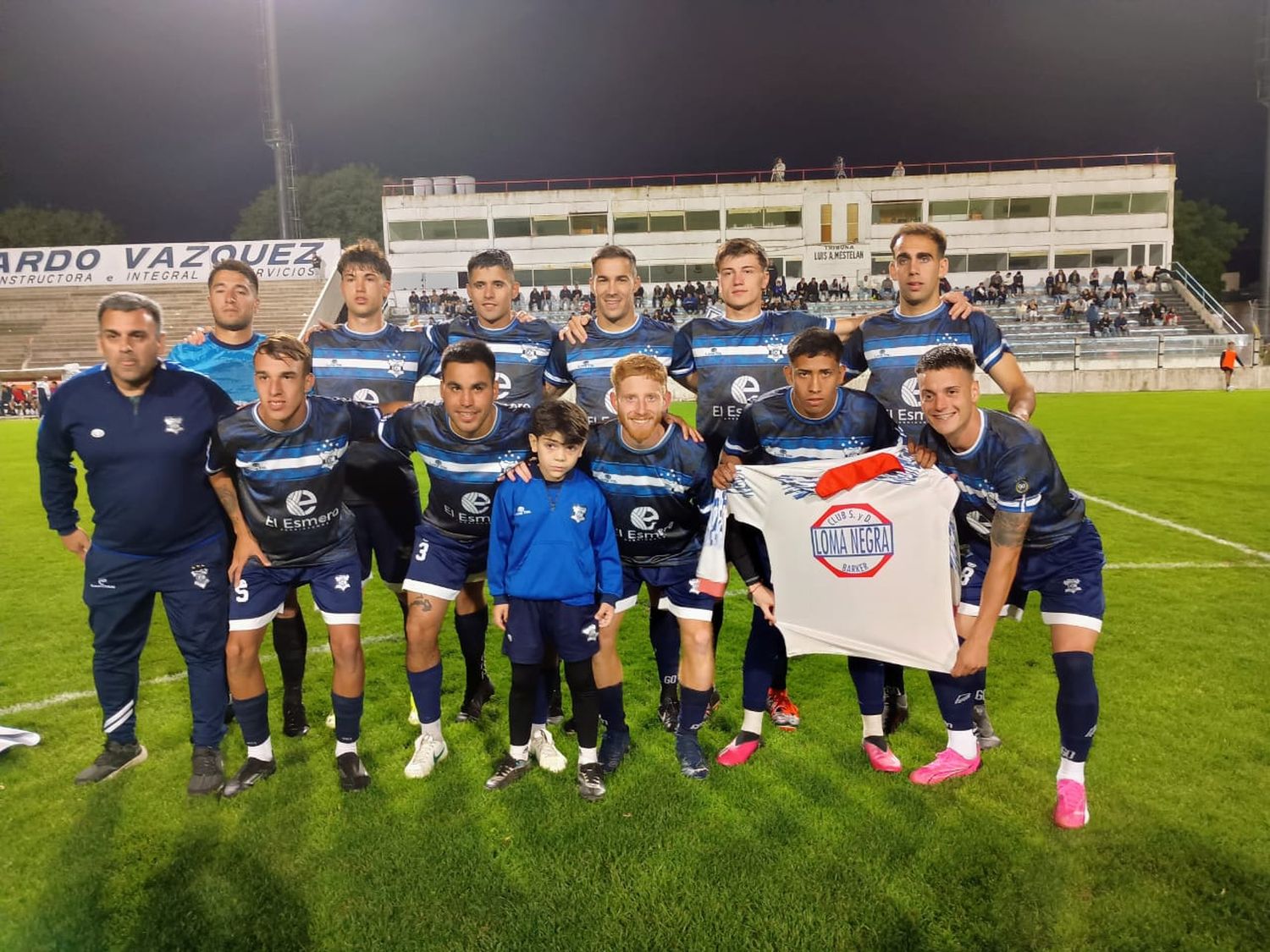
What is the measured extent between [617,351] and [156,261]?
41518 mm

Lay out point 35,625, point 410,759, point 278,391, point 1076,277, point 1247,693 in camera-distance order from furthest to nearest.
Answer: point 1076,277 < point 35,625 < point 1247,693 < point 410,759 < point 278,391

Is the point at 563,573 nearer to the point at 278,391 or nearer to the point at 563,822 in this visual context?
the point at 563,822

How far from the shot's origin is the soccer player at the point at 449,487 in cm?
382

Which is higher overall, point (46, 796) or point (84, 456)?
point (84, 456)

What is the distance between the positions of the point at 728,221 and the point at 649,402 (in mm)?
43600

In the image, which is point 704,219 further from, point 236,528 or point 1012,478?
point 1012,478

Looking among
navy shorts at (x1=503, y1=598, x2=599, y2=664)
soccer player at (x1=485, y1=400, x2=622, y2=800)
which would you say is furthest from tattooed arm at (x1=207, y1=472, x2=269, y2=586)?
navy shorts at (x1=503, y1=598, x2=599, y2=664)

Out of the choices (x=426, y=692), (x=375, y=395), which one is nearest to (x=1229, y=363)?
(x=375, y=395)

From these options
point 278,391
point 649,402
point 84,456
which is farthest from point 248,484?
point 649,402

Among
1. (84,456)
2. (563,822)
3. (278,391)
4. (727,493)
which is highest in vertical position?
(278,391)

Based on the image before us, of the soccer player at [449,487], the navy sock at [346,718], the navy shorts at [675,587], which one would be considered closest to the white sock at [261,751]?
the navy sock at [346,718]

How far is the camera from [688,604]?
3.90 m

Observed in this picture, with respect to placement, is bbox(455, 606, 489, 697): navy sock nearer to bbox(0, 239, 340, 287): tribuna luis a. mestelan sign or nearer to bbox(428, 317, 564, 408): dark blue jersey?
bbox(428, 317, 564, 408): dark blue jersey

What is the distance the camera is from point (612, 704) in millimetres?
3814
